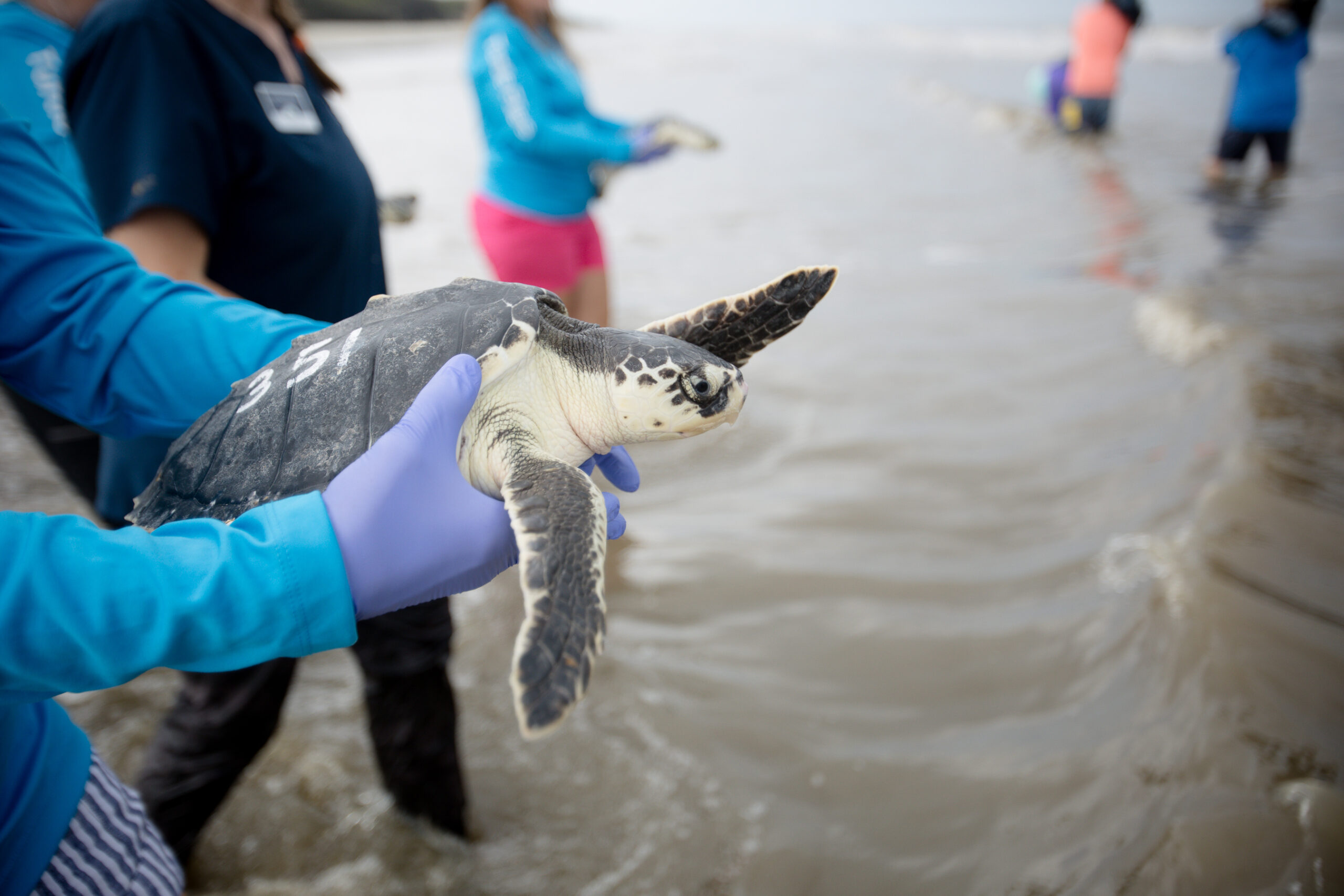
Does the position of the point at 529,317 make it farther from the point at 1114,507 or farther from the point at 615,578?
the point at 1114,507

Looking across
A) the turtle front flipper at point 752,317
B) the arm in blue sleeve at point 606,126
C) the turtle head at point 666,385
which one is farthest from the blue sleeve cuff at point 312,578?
the arm in blue sleeve at point 606,126

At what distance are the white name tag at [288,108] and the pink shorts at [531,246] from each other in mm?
961

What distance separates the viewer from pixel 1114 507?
2.02 metres

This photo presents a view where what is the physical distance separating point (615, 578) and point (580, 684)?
49.4 inches

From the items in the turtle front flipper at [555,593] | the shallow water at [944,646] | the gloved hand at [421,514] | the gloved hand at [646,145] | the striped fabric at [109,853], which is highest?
the gloved hand at [646,145]

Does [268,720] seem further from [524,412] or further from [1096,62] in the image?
[1096,62]

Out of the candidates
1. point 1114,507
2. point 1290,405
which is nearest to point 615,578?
point 1114,507

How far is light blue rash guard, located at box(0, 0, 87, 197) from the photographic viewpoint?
41.9 inches

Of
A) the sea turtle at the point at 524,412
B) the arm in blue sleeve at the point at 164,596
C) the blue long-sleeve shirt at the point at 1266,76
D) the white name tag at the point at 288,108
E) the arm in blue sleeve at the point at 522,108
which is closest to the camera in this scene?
the arm in blue sleeve at the point at 164,596

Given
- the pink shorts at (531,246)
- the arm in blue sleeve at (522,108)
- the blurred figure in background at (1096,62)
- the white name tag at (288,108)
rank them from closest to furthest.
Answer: the white name tag at (288,108) < the arm in blue sleeve at (522,108) < the pink shorts at (531,246) < the blurred figure in background at (1096,62)

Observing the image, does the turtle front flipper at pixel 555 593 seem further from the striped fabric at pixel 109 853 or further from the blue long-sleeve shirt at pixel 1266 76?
the blue long-sleeve shirt at pixel 1266 76

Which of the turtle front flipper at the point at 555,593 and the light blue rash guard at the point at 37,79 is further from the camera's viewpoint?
the light blue rash guard at the point at 37,79

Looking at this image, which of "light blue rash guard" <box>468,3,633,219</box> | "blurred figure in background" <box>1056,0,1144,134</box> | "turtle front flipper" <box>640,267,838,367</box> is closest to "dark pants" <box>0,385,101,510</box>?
"turtle front flipper" <box>640,267,838,367</box>

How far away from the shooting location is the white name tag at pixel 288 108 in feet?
3.54
